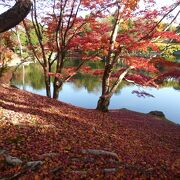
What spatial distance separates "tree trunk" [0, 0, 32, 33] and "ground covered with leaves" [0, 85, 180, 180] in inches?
113

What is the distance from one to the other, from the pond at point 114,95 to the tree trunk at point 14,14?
2207cm

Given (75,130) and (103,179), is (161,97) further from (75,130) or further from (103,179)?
(103,179)

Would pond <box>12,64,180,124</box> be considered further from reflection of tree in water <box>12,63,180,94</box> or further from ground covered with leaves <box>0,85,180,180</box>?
ground covered with leaves <box>0,85,180,180</box>

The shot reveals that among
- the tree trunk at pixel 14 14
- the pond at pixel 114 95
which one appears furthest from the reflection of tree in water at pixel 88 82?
the tree trunk at pixel 14 14

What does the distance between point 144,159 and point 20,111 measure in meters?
4.70

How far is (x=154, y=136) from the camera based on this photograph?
1235 cm

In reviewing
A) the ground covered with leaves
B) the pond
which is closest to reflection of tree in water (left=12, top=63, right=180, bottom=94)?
the pond

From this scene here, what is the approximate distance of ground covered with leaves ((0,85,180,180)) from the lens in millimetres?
6113

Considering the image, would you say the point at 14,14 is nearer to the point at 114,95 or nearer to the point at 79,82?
the point at 114,95

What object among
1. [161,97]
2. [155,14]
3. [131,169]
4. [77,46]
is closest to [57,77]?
[77,46]

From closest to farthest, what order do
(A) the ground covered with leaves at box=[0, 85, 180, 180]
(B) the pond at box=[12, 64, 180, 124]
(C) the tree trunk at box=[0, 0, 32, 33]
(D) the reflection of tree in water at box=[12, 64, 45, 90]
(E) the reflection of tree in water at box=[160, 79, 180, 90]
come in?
(C) the tree trunk at box=[0, 0, 32, 33], (A) the ground covered with leaves at box=[0, 85, 180, 180], (B) the pond at box=[12, 64, 180, 124], (D) the reflection of tree in water at box=[12, 64, 45, 90], (E) the reflection of tree in water at box=[160, 79, 180, 90]

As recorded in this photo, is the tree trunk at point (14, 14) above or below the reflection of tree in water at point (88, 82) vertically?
below

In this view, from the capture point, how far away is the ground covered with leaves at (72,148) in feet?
20.1

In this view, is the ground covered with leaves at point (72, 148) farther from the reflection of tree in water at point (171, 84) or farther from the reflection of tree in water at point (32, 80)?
the reflection of tree in water at point (171, 84)
